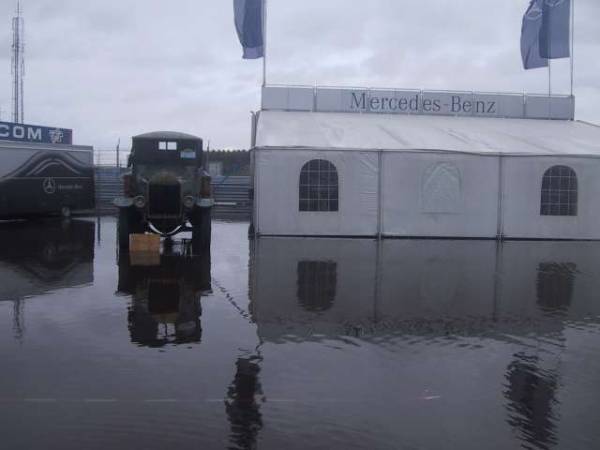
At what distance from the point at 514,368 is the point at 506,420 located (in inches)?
56.1

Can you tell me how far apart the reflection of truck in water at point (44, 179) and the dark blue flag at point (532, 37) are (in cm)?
1631

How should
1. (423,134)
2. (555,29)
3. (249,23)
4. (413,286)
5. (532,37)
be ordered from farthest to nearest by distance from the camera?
(532,37) → (555,29) → (249,23) → (423,134) → (413,286)

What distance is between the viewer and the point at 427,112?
983 inches

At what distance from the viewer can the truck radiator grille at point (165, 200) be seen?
14.6 m

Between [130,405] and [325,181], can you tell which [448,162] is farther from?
[130,405]

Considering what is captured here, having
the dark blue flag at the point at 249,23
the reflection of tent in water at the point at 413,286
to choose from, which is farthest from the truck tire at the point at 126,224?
the dark blue flag at the point at 249,23

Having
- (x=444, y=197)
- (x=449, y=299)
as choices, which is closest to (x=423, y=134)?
(x=444, y=197)

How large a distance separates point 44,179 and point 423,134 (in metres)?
12.1

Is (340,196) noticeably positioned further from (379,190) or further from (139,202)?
(139,202)

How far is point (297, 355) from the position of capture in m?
6.90

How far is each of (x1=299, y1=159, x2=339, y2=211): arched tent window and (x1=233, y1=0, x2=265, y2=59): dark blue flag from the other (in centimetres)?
728

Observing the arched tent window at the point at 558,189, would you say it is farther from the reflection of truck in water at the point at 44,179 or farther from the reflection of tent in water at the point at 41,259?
the reflection of truck in water at the point at 44,179

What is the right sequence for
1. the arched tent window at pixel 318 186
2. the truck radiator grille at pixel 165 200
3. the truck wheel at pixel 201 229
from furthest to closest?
the arched tent window at pixel 318 186 < the truck wheel at pixel 201 229 < the truck radiator grille at pixel 165 200

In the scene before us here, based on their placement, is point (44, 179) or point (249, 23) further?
point (249, 23)
